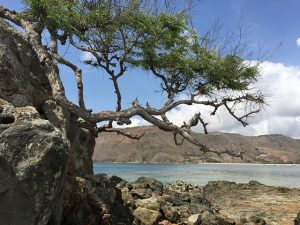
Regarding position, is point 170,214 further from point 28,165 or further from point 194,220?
point 28,165

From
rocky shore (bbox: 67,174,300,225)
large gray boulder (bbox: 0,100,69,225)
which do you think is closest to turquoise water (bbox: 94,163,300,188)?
rocky shore (bbox: 67,174,300,225)

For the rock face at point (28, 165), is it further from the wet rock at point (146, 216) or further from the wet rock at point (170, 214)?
the wet rock at point (170, 214)

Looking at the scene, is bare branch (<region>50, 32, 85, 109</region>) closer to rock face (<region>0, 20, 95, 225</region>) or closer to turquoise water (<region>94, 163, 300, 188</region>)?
rock face (<region>0, 20, 95, 225</region>)

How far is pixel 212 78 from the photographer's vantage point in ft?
55.4

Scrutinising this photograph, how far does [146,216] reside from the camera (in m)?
15.1

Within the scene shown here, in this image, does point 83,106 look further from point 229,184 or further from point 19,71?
point 229,184

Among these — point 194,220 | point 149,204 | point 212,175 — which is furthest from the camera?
point 212,175

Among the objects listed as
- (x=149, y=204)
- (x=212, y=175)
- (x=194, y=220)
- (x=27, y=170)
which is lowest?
(x=194, y=220)

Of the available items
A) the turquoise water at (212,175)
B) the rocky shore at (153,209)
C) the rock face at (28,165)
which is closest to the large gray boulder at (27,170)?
the rock face at (28,165)

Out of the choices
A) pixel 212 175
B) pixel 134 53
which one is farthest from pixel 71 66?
pixel 212 175

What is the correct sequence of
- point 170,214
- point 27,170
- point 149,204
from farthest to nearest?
point 170,214, point 149,204, point 27,170

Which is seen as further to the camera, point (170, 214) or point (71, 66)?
point (170, 214)

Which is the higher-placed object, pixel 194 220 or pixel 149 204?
pixel 149 204

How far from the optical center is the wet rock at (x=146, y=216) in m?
14.8
